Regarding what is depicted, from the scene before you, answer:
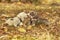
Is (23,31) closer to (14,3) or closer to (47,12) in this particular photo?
(47,12)

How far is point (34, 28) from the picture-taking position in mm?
9945

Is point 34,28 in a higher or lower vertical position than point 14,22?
lower

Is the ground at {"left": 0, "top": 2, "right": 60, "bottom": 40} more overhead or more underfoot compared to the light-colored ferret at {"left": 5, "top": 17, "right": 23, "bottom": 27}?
more underfoot

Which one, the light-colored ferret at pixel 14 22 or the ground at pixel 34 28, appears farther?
the light-colored ferret at pixel 14 22

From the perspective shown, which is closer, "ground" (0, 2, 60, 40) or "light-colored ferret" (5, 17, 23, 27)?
"ground" (0, 2, 60, 40)

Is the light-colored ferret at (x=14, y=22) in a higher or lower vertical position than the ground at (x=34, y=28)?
higher

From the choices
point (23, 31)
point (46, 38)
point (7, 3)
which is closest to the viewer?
point (46, 38)

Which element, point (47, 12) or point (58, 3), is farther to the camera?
point (58, 3)

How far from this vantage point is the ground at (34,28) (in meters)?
9.05

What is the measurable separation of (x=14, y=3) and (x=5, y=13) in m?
2.29

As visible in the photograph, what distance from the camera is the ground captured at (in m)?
9.05

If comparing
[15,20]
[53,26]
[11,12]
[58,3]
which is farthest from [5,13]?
[58,3]

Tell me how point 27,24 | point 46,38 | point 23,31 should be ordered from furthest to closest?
1. point 27,24
2. point 23,31
3. point 46,38

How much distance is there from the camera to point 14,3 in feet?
45.3
